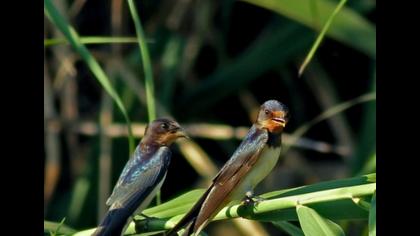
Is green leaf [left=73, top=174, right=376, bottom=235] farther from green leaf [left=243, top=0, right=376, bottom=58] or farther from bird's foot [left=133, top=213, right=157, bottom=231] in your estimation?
green leaf [left=243, top=0, right=376, bottom=58]

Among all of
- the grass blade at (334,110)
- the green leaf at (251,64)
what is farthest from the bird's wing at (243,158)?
the green leaf at (251,64)

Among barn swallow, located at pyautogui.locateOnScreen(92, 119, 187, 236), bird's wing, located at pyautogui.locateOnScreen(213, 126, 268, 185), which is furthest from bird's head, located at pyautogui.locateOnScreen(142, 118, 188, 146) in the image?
Result: bird's wing, located at pyautogui.locateOnScreen(213, 126, 268, 185)

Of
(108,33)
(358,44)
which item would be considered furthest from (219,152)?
(358,44)

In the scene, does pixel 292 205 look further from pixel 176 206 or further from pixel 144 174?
pixel 144 174

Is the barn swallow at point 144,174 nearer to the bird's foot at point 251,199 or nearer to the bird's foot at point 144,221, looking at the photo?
the bird's foot at point 144,221
